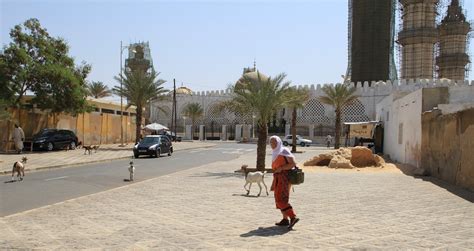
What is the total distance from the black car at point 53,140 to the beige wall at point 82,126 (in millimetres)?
1534

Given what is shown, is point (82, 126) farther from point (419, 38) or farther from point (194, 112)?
point (419, 38)

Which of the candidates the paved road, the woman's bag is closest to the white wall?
the paved road

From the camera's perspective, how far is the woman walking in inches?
282

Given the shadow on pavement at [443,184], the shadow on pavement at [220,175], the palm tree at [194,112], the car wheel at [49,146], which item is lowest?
the shadow on pavement at [220,175]

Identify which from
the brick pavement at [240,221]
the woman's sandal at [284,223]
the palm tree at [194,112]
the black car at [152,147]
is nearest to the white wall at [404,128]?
the brick pavement at [240,221]

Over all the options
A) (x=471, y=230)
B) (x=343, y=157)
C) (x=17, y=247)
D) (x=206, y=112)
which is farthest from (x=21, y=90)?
(x=206, y=112)

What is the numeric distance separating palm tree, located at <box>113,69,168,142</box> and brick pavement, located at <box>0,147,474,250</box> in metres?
25.5

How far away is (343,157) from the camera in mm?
20844

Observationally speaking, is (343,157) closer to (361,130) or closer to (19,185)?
(19,185)

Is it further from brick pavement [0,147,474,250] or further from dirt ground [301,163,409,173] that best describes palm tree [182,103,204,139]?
brick pavement [0,147,474,250]

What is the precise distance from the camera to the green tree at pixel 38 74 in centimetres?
2823

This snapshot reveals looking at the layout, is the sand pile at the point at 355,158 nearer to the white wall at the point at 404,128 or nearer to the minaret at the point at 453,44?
the white wall at the point at 404,128

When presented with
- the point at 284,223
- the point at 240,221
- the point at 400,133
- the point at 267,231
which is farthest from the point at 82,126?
the point at 267,231

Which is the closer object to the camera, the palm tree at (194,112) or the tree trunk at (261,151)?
the tree trunk at (261,151)
